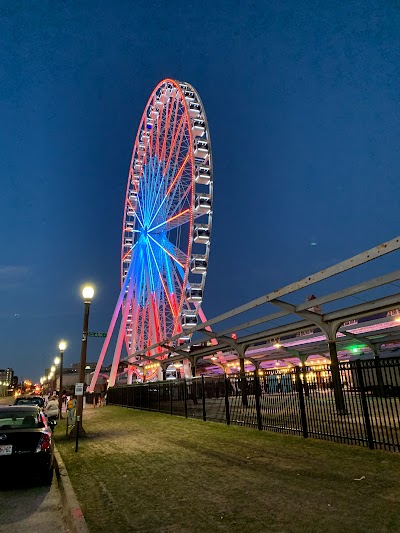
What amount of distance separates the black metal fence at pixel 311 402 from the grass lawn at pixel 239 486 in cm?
79

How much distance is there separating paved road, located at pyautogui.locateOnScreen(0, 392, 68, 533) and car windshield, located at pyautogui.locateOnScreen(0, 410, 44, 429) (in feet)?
3.41

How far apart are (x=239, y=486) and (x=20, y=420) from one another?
505cm

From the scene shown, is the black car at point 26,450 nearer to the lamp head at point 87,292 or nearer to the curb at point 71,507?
the curb at point 71,507

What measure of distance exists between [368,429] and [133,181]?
114 feet

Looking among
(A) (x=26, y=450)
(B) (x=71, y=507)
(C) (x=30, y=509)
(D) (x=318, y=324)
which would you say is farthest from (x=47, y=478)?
(D) (x=318, y=324)

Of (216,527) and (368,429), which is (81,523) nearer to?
(216,527)

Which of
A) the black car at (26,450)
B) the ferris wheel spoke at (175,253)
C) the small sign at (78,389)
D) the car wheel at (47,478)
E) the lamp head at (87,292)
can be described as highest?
the ferris wheel spoke at (175,253)

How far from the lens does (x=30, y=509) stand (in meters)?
6.97

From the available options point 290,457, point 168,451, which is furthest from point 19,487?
point 290,457

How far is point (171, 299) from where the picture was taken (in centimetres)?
3119

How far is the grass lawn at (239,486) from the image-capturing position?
5.20 metres

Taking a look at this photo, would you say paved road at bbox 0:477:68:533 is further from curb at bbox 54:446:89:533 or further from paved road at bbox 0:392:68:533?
curb at bbox 54:446:89:533

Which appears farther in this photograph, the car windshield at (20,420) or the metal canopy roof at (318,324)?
the metal canopy roof at (318,324)

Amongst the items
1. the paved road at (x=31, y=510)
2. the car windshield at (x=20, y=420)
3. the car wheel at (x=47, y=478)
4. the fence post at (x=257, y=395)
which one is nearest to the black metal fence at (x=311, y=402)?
the fence post at (x=257, y=395)
